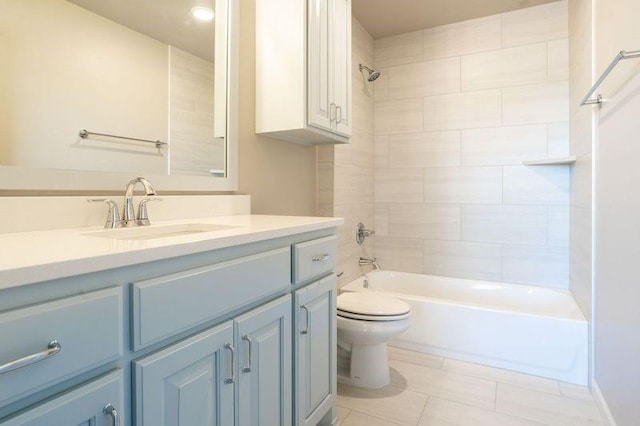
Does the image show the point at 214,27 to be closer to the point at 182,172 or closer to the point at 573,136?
the point at 182,172

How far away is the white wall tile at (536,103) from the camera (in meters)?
2.52

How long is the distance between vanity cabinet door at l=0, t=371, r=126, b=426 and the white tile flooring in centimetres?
121

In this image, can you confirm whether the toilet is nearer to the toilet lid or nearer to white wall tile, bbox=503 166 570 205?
the toilet lid

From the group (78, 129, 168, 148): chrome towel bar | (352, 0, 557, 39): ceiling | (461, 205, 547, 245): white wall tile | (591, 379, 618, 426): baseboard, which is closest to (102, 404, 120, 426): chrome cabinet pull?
(78, 129, 168, 148): chrome towel bar

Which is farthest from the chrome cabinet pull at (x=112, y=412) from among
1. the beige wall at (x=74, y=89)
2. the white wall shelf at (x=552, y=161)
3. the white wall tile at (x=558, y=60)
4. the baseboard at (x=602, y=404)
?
the white wall tile at (x=558, y=60)

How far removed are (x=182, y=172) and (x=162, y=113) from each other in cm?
24

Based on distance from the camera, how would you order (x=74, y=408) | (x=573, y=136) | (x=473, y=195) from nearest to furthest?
(x=74, y=408) → (x=573, y=136) → (x=473, y=195)

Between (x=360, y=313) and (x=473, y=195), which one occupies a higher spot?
(x=473, y=195)

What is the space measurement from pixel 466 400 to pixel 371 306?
0.64 metres

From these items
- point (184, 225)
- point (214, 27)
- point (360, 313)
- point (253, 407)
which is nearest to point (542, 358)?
point (360, 313)

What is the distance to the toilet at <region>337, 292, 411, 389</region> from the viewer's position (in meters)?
1.83

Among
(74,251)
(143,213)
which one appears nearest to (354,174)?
(143,213)

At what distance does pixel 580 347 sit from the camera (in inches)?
75.7

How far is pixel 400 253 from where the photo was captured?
308 centimetres
